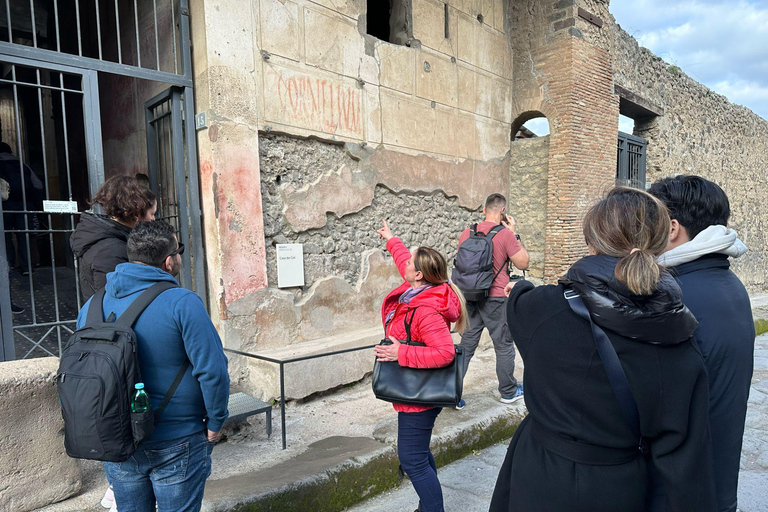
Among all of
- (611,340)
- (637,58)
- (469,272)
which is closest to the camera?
(611,340)

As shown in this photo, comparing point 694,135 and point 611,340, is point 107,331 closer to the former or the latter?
point 611,340

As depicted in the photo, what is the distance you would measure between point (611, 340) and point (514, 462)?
58cm

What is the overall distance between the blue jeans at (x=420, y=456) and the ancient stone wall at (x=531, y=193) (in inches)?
231

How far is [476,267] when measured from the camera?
4.19 meters

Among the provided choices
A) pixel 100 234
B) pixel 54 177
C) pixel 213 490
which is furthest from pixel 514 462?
pixel 54 177

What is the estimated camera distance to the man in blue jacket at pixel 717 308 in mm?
1606

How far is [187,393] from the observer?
6.10 ft

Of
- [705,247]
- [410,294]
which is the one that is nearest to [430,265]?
[410,294]

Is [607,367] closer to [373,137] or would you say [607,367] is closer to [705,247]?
[705,247]

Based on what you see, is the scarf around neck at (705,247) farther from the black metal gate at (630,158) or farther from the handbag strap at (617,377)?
the black metal gate at (630,158)

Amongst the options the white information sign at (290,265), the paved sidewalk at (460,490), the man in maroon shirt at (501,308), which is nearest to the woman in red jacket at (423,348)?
the paved sidewalk at (460,490)

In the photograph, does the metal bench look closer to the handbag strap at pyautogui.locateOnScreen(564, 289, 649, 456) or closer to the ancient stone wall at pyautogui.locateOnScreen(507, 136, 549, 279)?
the handbag strap at pyautogui.locateOnScreen(564, 289, 649, 456)

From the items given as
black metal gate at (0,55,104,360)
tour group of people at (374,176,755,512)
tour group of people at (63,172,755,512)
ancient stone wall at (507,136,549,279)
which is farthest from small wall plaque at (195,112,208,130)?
ancient stone wall at (507,136,549,279)

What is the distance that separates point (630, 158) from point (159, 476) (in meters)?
10.0
